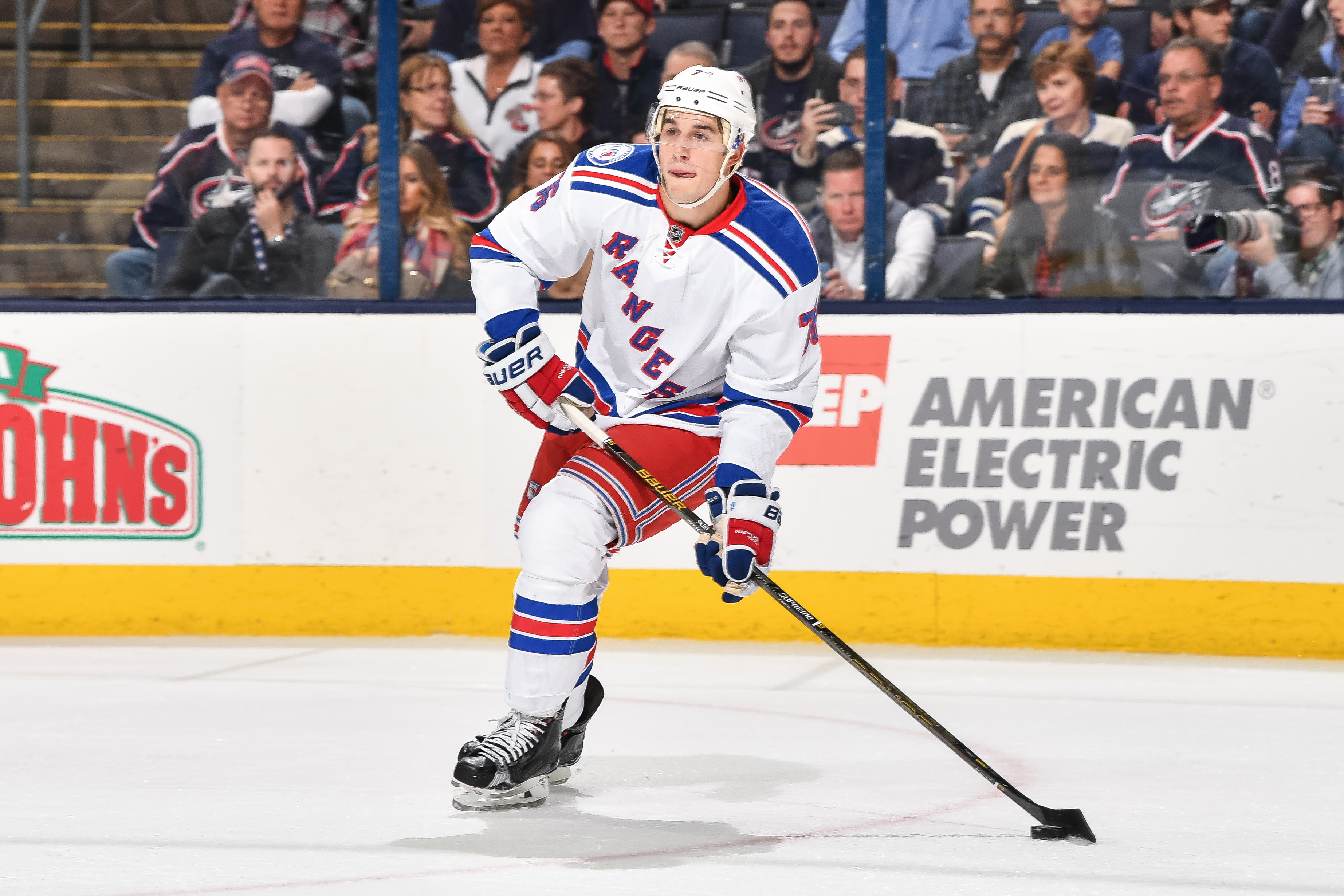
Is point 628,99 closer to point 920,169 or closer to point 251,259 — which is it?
point 920,169

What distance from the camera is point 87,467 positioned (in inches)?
195

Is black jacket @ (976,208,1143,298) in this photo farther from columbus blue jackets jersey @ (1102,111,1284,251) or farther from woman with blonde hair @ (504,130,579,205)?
woman with blonde hair @ (504,130,579,205)

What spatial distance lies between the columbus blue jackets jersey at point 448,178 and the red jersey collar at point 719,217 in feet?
7.69

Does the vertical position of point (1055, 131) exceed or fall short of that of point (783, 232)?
it exceeds it

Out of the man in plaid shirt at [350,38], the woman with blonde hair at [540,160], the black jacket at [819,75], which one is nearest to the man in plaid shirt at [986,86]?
the black jacket at [819,75]

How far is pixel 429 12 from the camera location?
5.21 meters

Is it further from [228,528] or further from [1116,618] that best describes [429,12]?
[1116,618]

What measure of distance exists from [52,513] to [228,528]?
566 millimetres

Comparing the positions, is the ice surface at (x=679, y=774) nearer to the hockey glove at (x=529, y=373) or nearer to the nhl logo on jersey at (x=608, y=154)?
the hockey glove at (x=529, y=373)

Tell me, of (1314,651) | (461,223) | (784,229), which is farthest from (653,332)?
A: (1314,651)

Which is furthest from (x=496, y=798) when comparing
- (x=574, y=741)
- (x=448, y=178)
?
(x=448, y=178)

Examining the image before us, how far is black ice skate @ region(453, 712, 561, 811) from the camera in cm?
277

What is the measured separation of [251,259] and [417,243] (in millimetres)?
568

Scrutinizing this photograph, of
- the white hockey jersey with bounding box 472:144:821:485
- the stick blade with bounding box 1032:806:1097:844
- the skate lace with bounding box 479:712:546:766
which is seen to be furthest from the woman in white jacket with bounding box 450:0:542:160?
the stick blade with bounding box 1032:806:1097:844
